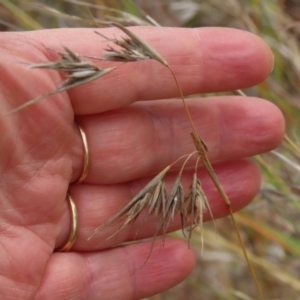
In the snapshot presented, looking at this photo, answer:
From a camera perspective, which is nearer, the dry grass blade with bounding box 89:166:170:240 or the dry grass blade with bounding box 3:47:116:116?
the dry grass blade with bounding box 3:47:116:116

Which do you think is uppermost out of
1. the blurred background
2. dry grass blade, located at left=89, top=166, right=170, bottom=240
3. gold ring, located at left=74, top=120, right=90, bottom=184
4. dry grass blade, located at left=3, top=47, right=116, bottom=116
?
dry grass blade, located at left=3, top=47, right=116, bottom=116

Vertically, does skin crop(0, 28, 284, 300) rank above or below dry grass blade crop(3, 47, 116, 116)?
below

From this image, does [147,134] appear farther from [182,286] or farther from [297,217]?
[182,286]

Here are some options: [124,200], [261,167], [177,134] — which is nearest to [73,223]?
[124,200]

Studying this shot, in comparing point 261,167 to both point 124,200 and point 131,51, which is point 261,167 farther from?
point 131,51

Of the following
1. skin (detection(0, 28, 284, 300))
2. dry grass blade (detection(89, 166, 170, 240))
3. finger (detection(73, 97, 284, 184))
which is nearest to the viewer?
dry grass blade (detection(89, 166, 170, 240))

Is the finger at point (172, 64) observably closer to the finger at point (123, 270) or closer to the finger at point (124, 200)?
the finger at point (124, 200)

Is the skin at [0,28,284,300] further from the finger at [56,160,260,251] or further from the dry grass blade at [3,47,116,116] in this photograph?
the dry grass blade at [3,47,116,116]

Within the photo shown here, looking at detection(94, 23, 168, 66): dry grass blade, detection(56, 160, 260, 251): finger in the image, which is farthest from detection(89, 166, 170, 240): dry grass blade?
detection(56, 160, 260, 251): finger

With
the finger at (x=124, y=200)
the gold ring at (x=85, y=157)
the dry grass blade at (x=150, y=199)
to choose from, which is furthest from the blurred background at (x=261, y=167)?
the dry grass blade at (x=150, y=199)
